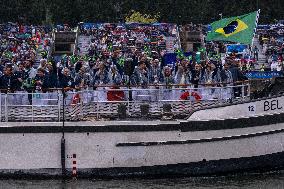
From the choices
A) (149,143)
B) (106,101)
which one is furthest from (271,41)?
(149,143)

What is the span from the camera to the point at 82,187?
20.4m

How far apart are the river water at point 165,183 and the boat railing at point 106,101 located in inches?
59.5

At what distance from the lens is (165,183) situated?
20703mm

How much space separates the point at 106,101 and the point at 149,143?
1544 millimetres

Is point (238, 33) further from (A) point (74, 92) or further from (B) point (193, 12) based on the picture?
(B) point (193, 12)

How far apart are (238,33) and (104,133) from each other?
4901 millimetres

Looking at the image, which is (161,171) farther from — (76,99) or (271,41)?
(271,41)

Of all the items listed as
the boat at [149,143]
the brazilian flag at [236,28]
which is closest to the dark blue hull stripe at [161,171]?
the boat at [149,143]

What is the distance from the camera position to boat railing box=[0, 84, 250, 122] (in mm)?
21000

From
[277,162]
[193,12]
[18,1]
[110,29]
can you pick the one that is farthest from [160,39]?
[277,162]

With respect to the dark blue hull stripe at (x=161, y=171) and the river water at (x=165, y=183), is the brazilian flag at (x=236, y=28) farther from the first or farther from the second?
the river water at (x=165, y=183)

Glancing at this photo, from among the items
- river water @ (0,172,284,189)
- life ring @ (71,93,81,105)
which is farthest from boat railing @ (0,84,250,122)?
river water @ (0,172,284,189)

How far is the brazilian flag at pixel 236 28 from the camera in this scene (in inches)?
898

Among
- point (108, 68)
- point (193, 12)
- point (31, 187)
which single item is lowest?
point (31, 187)
